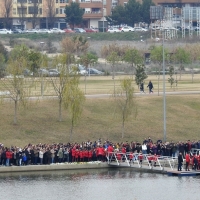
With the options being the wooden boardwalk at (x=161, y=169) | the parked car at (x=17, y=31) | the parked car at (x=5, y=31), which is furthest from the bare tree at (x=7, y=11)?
the wooden boardwalk at (x=161, y=169)

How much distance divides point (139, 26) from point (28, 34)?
2488 cm

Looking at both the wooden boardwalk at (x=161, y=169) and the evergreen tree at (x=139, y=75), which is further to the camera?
the evergreen tree at (x=139, y=75)

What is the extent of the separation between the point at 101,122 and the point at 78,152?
13389mm

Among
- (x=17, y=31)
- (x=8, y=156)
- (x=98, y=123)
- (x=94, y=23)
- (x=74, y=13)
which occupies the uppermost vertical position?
(x=74, y=13)

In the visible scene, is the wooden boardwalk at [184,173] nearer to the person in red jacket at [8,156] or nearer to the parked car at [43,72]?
the person in red jacket at [8,156]

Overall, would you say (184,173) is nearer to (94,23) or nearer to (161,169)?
(161,169)

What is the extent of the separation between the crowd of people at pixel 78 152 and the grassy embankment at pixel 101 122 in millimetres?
5322

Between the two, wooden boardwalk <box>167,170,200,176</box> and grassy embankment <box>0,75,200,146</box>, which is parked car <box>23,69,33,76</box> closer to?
grassy embankment <box>0,75,200,146</box>

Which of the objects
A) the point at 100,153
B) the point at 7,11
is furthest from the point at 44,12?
the point at 100,153

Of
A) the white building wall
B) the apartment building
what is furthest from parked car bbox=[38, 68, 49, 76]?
the white building wall

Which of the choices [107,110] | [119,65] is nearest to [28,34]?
[119,65]

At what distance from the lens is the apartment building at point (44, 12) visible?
171 m

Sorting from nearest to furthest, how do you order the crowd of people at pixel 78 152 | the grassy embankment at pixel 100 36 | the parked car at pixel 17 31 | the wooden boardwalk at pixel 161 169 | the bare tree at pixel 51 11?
the wooden boardwalk at pixel 161 169 < the crowd of people at pixel 78 152 < the grassy embankment at pixel 100 36 < the parked car at pixel 17 31 < the bare tree at pixel 51 11

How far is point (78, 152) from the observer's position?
6109cm
